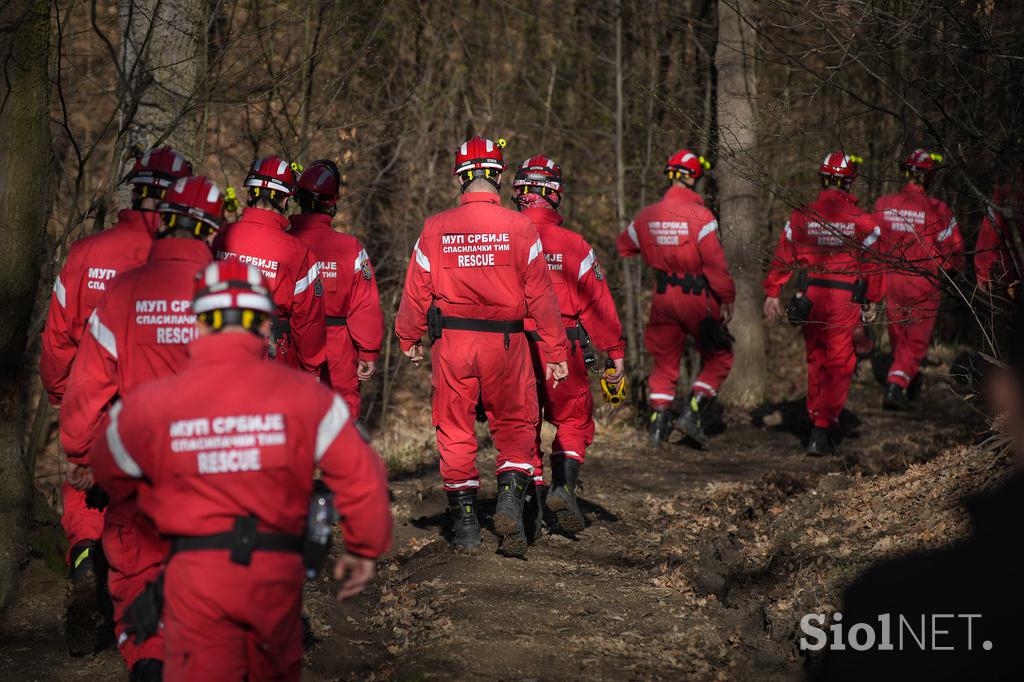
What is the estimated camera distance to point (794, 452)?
11445 millimetres

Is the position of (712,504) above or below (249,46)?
below

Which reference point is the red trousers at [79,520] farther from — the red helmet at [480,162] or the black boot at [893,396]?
the black boot at [893,396]

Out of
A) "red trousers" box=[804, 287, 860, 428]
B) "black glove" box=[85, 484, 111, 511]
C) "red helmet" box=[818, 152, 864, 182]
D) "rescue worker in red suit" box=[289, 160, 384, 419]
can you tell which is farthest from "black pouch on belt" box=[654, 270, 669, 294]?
"black glove" box=[85, 484, 111, 511]

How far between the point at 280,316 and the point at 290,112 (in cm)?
613

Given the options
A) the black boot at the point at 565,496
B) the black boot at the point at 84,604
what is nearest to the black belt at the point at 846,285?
the black boot at the point at 565,496

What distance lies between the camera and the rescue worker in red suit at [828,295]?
10391mm

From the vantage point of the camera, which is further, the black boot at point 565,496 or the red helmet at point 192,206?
the black boot at point 565,496

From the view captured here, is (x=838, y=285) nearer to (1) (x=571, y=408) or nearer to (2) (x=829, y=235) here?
(2) (x=829, y=235)

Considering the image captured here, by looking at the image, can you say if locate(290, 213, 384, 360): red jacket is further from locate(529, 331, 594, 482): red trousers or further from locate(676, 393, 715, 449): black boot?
locate(676, 393, 715, 449): black boot

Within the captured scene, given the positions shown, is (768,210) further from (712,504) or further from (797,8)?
(797,8)

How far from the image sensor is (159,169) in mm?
6086

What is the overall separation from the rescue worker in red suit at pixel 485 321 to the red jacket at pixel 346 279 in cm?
121

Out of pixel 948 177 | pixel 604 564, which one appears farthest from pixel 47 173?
pixel 948 177

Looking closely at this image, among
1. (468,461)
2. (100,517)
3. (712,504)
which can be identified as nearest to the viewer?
(100,517)
